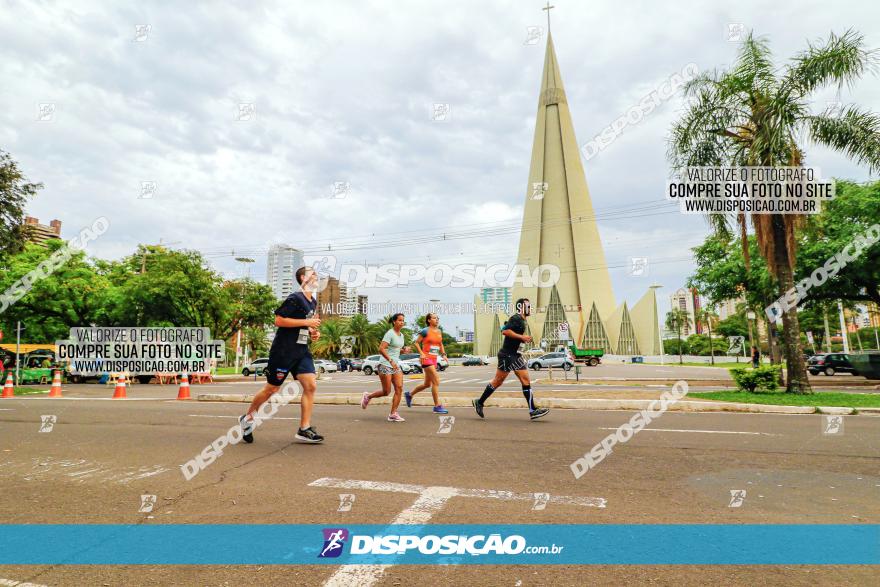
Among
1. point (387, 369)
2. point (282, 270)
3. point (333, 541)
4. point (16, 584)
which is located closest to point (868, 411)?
point (387, 369)

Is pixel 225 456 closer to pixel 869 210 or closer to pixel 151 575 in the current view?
pixel 151 575

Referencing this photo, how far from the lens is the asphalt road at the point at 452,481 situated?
2.49 meters

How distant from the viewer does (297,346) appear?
19.3 ft

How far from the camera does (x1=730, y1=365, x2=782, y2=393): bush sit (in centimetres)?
1298

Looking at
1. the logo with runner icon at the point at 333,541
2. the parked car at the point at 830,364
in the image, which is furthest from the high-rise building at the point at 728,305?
the logo with runner icon at the point at 333,541

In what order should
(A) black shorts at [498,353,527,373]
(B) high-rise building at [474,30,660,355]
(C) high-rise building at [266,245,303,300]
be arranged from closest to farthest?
(A) black shorts at [498,353,527,373]
(C) high-rise building at [266,245,303,300]
(B) high-rise building at [474,30,660,355]

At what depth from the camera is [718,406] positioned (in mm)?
9906

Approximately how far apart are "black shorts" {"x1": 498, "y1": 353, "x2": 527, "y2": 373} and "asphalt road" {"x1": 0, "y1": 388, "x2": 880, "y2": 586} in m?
0.90

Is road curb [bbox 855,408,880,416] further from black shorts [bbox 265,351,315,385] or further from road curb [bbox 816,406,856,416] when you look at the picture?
black shorts [bbox 265,351,315,385]

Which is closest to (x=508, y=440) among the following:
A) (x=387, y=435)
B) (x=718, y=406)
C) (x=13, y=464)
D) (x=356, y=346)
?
(x=387, y=435)

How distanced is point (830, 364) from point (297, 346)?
32.2 metres

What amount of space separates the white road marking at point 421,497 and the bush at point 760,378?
1188 cm

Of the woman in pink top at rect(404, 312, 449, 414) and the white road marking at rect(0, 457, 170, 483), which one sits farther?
the woman in pink top at rect(404, 312, 449, 414)

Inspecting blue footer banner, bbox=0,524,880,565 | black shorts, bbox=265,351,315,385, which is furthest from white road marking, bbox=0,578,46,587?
black shorts, bbox=265,351,315,385
